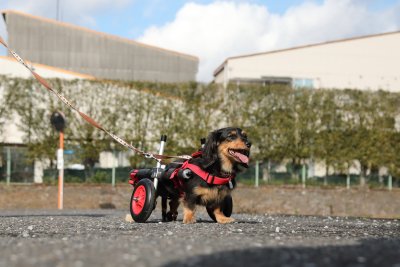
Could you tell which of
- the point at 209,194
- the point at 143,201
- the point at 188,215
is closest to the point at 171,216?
the point at 143,201

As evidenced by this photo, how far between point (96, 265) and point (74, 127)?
20453 millimetres

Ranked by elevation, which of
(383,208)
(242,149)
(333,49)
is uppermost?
(333,49)

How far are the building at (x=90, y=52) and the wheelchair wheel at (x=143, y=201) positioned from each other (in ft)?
109

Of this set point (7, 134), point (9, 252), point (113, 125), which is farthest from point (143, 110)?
point (9, 252)

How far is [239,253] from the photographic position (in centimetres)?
496

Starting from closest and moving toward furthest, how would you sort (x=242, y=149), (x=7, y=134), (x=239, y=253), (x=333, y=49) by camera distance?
(x=239, y=253)
(x=242, y=149)
(x=7, y=134)
(x=333, y=49)

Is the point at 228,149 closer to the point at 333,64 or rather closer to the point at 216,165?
the point at 216,165

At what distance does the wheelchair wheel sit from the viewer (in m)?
9.39

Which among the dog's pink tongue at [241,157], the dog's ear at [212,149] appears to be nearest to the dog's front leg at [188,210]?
the dog's ear at [212,149]

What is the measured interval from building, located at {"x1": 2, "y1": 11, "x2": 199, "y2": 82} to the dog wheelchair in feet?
108

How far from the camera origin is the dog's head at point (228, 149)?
915 cm

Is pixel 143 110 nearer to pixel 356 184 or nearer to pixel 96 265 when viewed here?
pixel 356 184

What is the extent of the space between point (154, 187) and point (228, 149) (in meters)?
1.20

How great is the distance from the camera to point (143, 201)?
9578 mm
